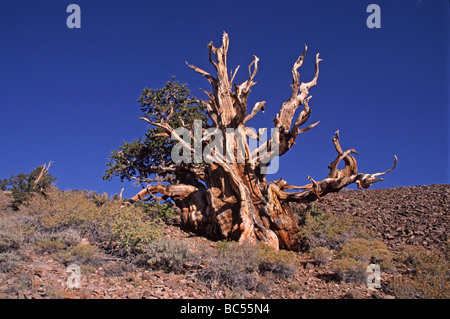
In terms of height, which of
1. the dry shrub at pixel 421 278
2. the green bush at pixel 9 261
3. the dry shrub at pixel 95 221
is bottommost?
the dry shrub at pixel 421 278

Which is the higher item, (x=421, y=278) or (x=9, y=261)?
(x=9, y=261)

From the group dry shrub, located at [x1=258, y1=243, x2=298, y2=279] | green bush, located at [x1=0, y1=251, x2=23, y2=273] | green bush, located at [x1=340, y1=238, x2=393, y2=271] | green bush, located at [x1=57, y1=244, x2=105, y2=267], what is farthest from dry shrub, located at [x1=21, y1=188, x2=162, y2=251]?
green bush, located at [x1=340, y1=238, x2=393, y2=271]

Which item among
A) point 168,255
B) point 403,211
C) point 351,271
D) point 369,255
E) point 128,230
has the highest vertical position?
point 403,211

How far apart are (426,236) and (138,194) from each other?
34.4 ft

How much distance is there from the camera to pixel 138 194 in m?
13.3

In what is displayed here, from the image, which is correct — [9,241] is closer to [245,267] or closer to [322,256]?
[245,267]

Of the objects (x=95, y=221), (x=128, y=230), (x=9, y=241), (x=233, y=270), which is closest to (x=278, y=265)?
(x=233, y=270)

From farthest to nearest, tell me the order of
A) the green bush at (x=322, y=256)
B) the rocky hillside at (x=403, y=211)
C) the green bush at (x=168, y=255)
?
the rocky hillside at (x=403, y=211), the green bush at (x=322, y=256), the green bush at (x=168, y=255)

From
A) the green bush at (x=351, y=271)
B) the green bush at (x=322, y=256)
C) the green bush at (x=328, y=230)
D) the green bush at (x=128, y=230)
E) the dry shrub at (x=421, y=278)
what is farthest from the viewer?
the green bush at (x=328, y=230)

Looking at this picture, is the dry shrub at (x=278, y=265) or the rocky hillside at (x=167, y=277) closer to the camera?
the rocky hillside at (x=167, y=277)

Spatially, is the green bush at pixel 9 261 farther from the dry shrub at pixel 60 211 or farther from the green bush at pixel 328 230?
the green bush at pixel 328 230

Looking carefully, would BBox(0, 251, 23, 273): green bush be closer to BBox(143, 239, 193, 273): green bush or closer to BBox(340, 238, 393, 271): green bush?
BBox(143, 239, 193, 273): green bush

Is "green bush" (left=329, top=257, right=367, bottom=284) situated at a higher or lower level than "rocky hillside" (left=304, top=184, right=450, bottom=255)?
lower

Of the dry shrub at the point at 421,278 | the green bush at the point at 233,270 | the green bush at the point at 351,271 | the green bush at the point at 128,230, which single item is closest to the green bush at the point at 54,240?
the green bush at the point at 128,230
